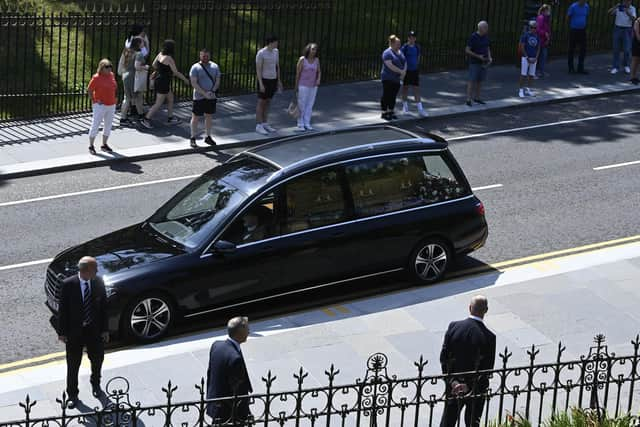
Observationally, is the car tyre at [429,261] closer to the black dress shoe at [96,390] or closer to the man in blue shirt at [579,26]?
the black dress shoe at [96,390]

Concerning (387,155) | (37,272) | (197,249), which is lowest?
(37,272)

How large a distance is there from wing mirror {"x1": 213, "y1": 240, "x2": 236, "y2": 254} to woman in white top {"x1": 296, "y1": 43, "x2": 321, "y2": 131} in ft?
28.0

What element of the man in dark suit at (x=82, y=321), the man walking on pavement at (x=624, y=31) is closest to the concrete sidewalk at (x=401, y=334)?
the man in dark suit at (x=82, y=321)

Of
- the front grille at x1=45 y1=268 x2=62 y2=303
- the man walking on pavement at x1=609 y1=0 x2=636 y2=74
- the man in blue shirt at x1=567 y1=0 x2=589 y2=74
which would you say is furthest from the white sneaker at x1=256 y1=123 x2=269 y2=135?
the man walking on pavement at x1=609 y1=0 x2=636 y2=74

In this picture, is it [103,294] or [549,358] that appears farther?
[549,358]

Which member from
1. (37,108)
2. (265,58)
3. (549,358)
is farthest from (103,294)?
(37,108)

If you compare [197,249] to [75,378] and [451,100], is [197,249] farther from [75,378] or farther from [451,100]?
[451,100]

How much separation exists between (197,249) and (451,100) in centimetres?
1218

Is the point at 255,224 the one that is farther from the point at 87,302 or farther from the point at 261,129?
the point at 261,129

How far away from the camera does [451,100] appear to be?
74.5ft

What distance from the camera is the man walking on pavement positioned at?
25375mm

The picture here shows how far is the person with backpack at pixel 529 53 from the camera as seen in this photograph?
74.0 ft

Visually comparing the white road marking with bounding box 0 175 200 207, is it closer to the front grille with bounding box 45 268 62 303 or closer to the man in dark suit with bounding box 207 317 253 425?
the front grille with bounding box 45 268 62 303

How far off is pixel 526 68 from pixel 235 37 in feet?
20.5
